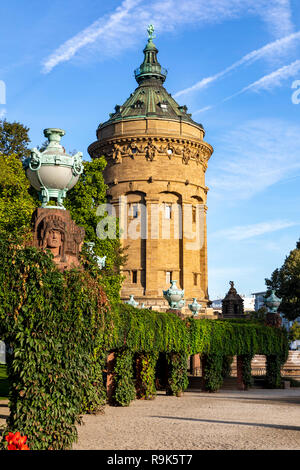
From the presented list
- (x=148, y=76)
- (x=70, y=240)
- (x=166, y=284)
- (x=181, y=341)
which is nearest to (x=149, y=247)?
(x=166, y=284)

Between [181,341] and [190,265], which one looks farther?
[190,265]

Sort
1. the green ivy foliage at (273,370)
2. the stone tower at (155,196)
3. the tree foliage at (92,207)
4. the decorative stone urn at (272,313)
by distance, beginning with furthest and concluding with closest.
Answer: the stone tower at (155,196) → the decorative stone urn at (272,313) → the green ivy foliage at (273,370) → the tree foliage at (92,207)

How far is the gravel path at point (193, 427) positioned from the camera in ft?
41.5

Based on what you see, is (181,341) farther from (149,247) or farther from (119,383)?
(149,247)

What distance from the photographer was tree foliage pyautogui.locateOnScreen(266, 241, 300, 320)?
179ft

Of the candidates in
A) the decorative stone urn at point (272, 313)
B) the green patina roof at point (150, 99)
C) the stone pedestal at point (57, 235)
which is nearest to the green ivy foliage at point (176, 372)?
the decorative stone urn at point (272, 313)

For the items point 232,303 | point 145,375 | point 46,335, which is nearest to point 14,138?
point 145,375

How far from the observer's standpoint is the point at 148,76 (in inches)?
2419

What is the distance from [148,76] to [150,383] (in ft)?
147

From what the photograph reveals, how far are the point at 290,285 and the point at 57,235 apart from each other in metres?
47.1

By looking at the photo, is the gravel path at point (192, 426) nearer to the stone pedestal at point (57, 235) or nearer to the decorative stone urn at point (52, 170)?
the stone pedestal at point (57, 235)

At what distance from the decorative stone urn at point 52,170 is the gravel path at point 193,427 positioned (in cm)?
547

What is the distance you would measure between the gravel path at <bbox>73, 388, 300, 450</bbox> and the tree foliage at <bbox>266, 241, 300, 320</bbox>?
32096 mm
